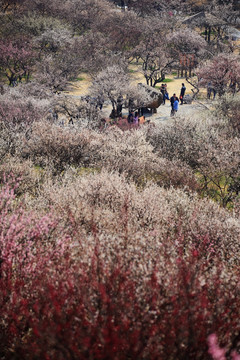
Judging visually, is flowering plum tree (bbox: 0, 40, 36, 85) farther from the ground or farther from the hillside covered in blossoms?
the ground

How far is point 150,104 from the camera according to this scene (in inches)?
1198

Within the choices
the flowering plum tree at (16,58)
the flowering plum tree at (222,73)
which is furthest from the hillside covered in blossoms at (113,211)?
the flowering plum tree at (16,58)

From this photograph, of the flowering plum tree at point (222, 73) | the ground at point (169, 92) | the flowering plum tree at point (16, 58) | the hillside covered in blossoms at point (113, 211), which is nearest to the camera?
the hillside covered in blossoms at point (113, 211)

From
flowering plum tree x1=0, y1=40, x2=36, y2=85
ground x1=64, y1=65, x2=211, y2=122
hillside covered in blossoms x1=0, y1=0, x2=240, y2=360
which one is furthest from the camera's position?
flowering plum tree x1=0, y1=40, x2=36, y2=85

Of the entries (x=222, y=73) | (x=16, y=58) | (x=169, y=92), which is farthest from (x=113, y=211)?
(x=16, y=58)

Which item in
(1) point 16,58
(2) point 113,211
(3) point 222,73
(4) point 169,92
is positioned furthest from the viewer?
(4) point 169,92

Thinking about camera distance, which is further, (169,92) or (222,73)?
(169,92)

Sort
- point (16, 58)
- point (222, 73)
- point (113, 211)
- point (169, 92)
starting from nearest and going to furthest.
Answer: point (113, 211) → point (222, 73) → point (16, 58) → point (169, 92)

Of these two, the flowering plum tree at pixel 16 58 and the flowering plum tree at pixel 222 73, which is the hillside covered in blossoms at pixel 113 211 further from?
the flowering plum tree at pixel 16 58

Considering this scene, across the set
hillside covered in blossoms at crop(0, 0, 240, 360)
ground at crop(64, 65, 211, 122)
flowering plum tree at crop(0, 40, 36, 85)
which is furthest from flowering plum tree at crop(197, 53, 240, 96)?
flowering plum tree at crop(0, 40, 36, 85)

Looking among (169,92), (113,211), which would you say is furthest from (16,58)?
(113,211)

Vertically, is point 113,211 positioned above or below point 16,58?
below

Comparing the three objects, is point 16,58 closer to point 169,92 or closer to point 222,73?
point 169,92

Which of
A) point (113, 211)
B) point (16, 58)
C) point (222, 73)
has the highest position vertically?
point (222, 73)
